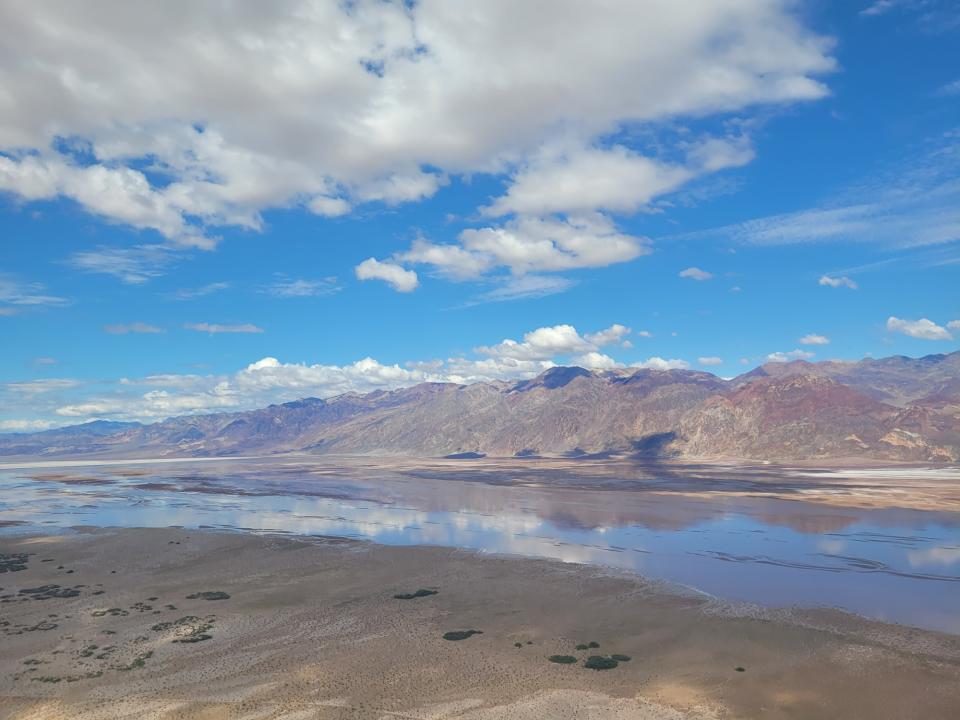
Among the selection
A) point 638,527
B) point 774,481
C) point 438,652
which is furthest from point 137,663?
point 774,481

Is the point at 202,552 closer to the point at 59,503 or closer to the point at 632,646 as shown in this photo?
the point at 632,646

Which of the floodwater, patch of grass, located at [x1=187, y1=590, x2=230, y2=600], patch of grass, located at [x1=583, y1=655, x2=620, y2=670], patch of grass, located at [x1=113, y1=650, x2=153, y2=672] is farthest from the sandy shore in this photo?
the floodwater

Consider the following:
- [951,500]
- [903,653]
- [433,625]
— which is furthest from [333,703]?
[951,500]

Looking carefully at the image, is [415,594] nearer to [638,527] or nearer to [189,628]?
[189,628]

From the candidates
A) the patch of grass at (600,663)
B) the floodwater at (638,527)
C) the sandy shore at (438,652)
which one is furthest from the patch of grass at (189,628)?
the floodwater at (638,527)

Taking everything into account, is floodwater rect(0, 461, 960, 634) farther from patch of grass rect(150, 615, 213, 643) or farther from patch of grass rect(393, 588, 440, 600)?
patch of grass rect(150, 615, 213, 643)

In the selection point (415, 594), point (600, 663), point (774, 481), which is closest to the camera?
point (600, 663)

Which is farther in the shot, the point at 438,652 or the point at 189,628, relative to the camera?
the point at 189,628
